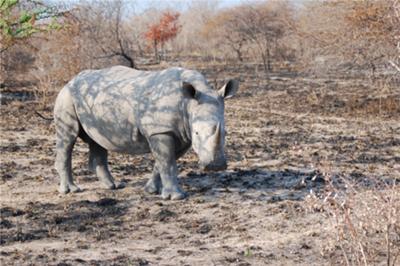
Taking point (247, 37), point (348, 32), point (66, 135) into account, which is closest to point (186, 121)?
point (66, 135)

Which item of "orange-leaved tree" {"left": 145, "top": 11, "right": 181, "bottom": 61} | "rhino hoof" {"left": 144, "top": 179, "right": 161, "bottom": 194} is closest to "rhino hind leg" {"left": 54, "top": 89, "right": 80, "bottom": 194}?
"rhino hoof" {"left": 144, "top": 179, "right": 161, "bottom": 194}

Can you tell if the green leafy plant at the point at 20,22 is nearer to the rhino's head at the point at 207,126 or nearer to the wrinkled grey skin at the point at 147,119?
the wrinkled grey skin at the point at 147,119

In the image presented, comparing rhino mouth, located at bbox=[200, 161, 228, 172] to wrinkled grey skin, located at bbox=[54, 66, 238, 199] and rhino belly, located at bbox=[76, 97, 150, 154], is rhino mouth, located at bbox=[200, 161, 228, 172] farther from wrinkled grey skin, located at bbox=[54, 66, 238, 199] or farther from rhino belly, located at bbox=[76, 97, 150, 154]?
rhino belly, located at bbox=[76, 97, 150, 154]

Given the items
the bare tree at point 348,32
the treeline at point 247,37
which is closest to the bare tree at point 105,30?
the treeline at point 247,37

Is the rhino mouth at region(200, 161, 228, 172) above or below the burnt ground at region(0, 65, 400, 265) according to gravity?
above

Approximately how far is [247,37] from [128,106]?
28.8m

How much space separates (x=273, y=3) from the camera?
38.2 metres

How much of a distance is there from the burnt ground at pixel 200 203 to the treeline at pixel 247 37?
1.79m

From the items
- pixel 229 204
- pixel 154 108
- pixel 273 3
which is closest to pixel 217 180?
pixel 229 204

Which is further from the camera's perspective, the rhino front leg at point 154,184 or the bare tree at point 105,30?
the bare tree at point 105,30

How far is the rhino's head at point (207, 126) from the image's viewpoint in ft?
23.3

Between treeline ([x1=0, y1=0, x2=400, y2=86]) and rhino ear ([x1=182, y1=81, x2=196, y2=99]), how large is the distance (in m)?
1.51

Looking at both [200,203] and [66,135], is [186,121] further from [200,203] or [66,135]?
[66,135]

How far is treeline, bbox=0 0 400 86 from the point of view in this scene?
1177 cm
